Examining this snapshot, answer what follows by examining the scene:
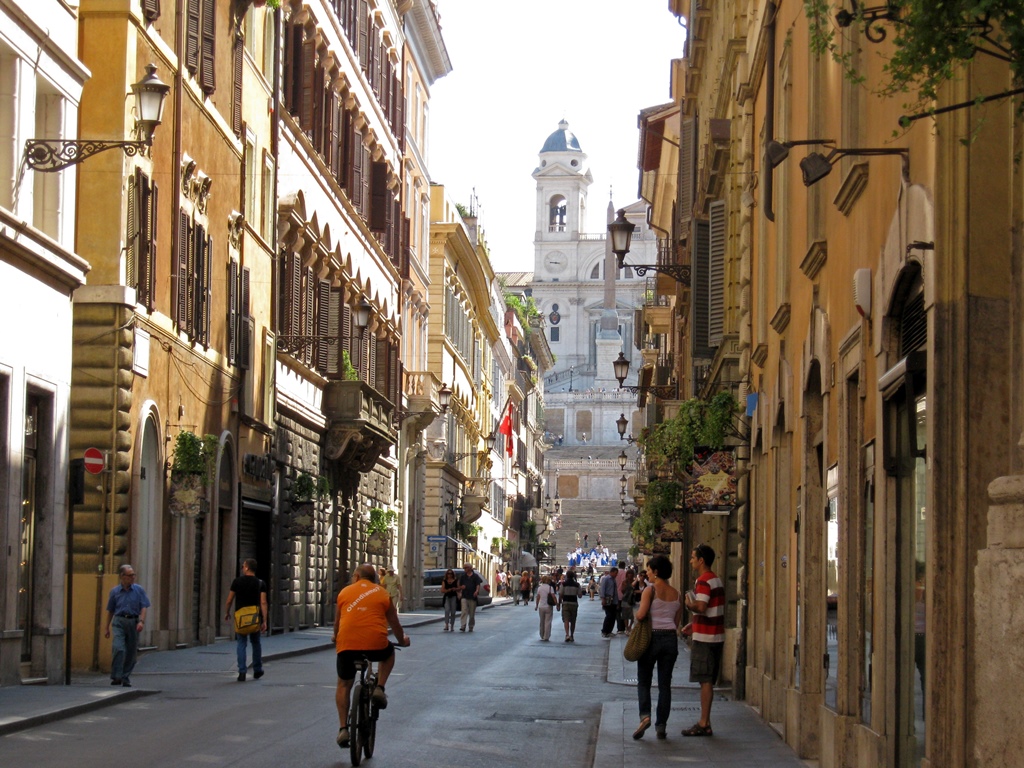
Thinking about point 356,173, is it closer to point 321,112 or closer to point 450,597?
point 321,112

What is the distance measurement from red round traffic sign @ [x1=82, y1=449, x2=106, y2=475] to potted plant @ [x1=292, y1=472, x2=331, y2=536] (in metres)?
15.1

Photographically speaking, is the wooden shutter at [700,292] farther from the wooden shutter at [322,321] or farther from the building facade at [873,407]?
the wooden shutter at [322,321]

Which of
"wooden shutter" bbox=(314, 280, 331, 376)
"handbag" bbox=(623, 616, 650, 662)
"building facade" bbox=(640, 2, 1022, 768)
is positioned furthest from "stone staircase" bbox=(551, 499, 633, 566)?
"handbag" bbox=(623, 616, 650, 662)

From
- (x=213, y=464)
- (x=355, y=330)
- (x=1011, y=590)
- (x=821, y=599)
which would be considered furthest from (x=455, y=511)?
(x=1011, y=590)

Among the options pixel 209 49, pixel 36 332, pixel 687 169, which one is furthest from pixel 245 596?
pixel 687 169

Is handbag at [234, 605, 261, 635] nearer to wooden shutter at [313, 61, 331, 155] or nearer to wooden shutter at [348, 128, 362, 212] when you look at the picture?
wooden shutter at [313, 61, 331, 155]

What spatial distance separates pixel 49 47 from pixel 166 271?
666 cm

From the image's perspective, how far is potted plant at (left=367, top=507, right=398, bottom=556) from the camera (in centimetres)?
4703

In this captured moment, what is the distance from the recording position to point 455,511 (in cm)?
7388

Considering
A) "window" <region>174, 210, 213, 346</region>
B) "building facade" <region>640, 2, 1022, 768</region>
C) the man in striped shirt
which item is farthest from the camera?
"window" <region>174, 210, 213, 346</region>

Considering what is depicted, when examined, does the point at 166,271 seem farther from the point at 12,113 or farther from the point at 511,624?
the point at 511,624

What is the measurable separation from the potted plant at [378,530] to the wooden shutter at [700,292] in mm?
20055

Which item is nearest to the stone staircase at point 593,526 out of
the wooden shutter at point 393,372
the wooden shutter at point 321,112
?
the wooden shutter at point 393,372

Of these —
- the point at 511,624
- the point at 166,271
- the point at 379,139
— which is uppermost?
the point at 379,139
